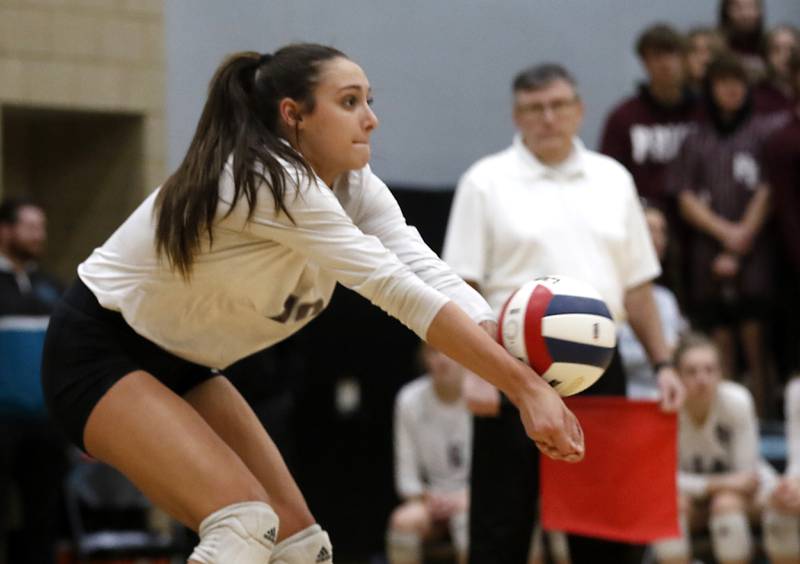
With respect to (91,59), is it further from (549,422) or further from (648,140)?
(549,422)

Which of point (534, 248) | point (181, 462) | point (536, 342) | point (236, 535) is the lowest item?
point (236, 535)

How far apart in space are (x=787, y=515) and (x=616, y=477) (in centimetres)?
147

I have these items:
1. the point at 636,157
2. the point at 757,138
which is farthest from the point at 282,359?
the point at 757,138

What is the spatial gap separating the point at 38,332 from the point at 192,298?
337 centimetres

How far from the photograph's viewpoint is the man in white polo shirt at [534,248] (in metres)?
4.64

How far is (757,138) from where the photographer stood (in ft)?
24.8

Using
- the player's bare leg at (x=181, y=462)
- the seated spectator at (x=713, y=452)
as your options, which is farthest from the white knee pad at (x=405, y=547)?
the player's bare leg at (x=181, y=462)

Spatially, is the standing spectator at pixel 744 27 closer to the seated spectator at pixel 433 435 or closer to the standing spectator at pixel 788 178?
the standing spectator at pixel 788 178

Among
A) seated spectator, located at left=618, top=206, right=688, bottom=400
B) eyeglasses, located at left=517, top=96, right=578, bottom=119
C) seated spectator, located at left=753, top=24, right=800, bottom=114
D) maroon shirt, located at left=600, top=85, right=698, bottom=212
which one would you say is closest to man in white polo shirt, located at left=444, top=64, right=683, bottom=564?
eyeglasses, located at left=517, top=96, right=578, bottom=119

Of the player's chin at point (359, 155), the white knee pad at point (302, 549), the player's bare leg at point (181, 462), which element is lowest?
the white knee pad at point (302, 549)

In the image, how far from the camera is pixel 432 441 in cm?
682

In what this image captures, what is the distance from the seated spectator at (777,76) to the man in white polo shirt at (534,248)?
3183 millimetres

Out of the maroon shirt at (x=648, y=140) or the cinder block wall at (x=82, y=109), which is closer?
the cinder block wall at (x=82, y=109)

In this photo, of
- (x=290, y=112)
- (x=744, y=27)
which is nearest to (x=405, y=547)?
(x=290, y=112)
